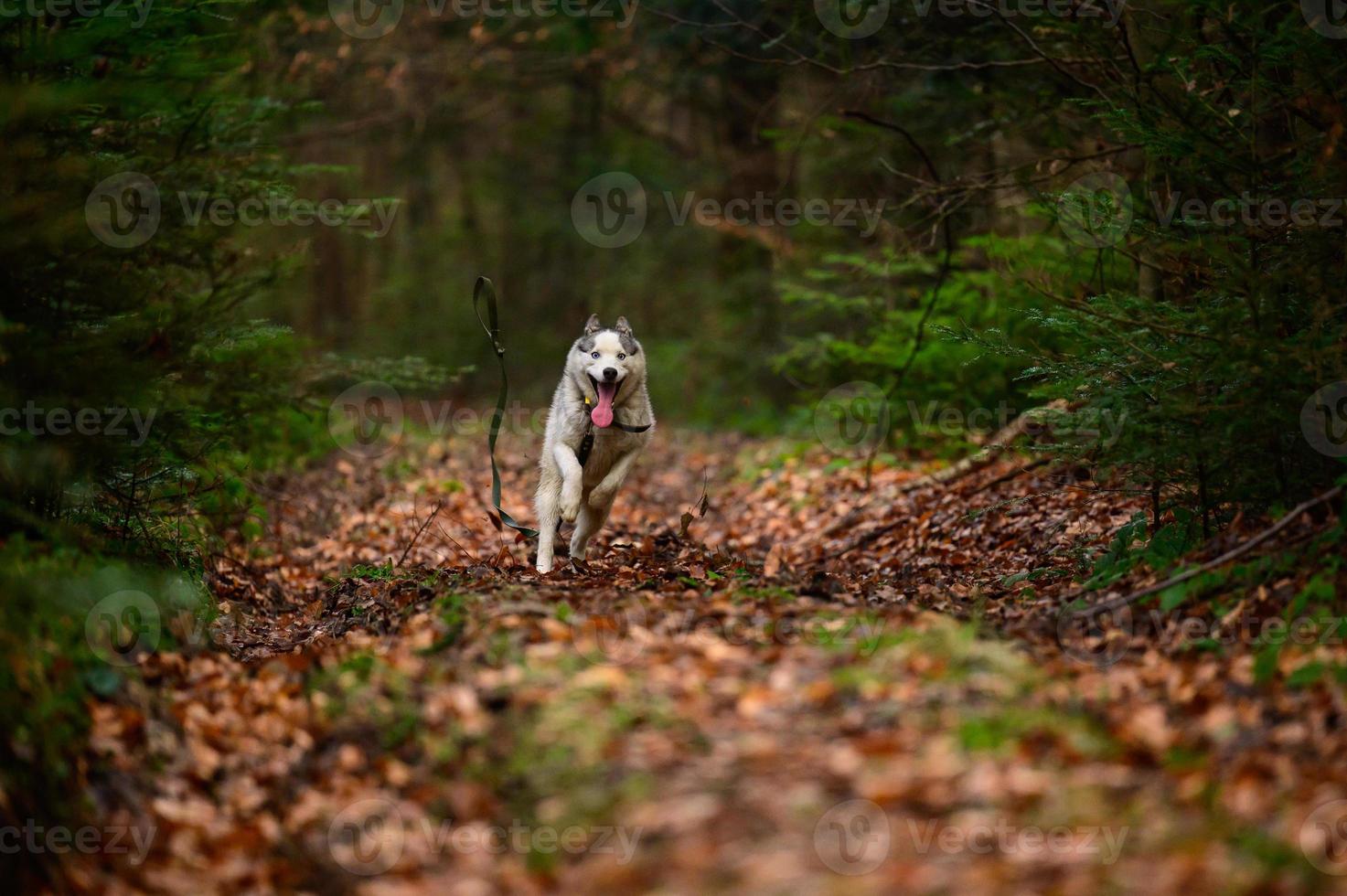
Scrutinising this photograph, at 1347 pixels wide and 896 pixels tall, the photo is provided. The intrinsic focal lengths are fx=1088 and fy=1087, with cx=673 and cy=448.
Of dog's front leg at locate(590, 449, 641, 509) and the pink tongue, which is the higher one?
the pink tongue

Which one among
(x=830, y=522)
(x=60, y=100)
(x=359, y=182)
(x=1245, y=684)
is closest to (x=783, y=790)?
(x=1245, y=684)

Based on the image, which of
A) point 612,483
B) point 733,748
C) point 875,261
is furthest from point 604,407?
point 875,261

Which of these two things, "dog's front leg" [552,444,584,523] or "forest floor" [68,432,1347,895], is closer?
"forest floor" [68,432,1347,895]

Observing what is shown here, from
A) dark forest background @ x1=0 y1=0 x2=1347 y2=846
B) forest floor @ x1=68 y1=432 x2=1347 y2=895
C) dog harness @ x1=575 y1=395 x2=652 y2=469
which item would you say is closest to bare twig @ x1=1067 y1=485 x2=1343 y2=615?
forest floor @ x1=68 y1=432 x2=1347 y2=895

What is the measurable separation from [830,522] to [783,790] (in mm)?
7421

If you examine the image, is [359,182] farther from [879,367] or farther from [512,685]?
[512,685]

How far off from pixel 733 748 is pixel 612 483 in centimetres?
428

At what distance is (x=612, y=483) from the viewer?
8.50 metres

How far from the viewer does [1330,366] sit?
570cm

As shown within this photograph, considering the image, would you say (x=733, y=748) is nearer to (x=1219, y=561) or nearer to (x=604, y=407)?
(x=1219, y=561)

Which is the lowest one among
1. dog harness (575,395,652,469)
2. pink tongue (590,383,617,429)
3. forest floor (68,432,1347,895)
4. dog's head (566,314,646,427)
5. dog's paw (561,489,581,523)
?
forest floor (68,432,1347,895)

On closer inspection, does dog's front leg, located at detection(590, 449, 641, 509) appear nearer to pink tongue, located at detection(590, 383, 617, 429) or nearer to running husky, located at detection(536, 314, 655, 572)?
running husky, located at detection(536, 314, 655, 572)

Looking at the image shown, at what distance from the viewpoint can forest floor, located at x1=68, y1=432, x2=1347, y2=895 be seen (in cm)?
376

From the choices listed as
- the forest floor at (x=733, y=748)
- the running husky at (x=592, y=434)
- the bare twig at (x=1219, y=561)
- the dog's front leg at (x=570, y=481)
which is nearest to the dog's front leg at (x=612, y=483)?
the running husky at (x=592, y=434)
